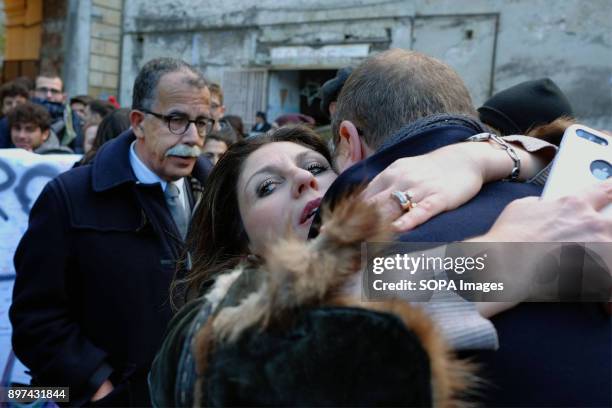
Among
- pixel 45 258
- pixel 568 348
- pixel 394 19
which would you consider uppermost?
pixel 394 19

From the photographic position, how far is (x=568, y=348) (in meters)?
0.96

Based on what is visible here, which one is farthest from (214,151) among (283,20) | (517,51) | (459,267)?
(283,20)

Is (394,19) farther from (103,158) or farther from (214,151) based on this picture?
(103,158)

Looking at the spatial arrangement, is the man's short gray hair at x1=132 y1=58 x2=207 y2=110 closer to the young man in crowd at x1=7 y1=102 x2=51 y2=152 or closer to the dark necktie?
the dark necktie

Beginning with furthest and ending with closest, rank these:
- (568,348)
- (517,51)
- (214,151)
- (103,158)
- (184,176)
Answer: (517,51), (214,151), (184,176), (103,158), (568,348)

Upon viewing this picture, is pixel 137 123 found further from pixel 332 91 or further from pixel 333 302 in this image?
pixel 333 302

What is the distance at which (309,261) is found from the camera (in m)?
0.84

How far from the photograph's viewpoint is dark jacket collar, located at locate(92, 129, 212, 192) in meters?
2.46

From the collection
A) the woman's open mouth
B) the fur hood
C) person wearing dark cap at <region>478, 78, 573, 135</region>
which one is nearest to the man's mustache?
the woman's open mouth

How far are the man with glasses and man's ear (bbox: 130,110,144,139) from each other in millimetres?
164

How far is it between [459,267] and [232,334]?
1.24ft

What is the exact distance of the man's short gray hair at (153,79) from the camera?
113 inches

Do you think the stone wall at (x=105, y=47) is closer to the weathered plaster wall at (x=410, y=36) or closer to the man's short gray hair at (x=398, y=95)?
the weathered plaster wall at (x=410, y=36)

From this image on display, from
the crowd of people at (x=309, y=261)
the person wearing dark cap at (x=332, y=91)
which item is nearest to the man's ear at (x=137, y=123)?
the crowd of people at (x=309, y=261)
